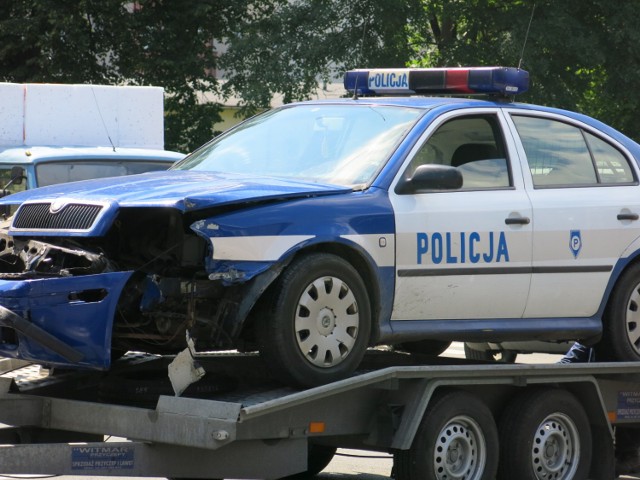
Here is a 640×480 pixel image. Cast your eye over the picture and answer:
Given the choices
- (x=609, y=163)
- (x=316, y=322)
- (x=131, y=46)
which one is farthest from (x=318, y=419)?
(x=131, y=46)

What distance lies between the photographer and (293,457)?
19.9 ft

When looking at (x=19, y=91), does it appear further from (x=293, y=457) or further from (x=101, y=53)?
(x=101, y=53)

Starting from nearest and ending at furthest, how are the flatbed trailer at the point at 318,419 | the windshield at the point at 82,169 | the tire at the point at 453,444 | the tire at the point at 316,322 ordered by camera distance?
the flatbed trailer at the point at 318,419, the tire at the point at 316,322, the tire at the point at 453,444, the windshield at the point at 82,169

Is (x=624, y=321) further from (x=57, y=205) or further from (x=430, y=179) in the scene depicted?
(x=57, y=205)

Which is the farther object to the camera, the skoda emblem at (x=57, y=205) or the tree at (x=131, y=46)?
the tree at (x=131, y=46)

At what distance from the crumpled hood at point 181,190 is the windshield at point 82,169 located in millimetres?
6254

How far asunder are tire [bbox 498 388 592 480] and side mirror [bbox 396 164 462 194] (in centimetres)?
129

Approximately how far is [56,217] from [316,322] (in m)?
1.29

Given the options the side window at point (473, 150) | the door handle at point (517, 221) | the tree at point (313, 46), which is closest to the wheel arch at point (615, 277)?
the door handle at point (517, 221)

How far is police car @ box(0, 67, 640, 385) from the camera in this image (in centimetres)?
589

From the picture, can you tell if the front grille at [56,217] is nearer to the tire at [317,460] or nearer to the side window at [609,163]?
the tire at [317,460]

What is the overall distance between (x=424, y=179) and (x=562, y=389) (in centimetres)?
156

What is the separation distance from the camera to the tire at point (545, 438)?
274 inches

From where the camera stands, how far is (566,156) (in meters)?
7.62
